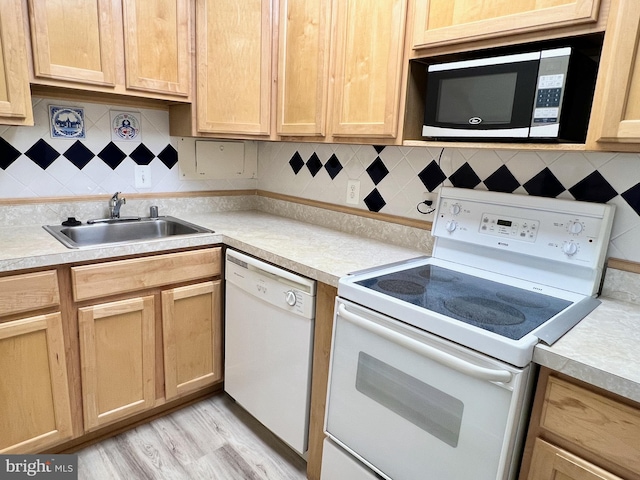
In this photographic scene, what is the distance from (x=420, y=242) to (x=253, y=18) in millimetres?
1270

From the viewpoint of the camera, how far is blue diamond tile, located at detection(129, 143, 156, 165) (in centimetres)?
209

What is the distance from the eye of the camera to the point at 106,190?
2.04 m

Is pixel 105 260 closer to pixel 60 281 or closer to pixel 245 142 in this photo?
pixel 60 281

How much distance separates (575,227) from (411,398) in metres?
0.74

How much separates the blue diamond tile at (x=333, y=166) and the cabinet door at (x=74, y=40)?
40.8 inches

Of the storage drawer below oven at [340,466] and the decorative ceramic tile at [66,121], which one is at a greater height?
the decorative ceramic tile at [66,121]

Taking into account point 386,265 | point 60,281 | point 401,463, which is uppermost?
point 386,265

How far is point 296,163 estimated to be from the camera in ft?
7.70

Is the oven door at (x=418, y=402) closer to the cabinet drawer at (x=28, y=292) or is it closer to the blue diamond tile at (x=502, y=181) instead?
the blue diamond tile at (x=502, y=181)

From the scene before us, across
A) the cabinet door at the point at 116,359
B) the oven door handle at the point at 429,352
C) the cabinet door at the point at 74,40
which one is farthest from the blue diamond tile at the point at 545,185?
the cabinet door at the point at 74,40

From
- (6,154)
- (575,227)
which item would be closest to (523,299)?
(575,227)

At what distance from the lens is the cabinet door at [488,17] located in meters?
1.05

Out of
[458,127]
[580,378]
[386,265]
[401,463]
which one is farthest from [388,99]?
[401,463]
